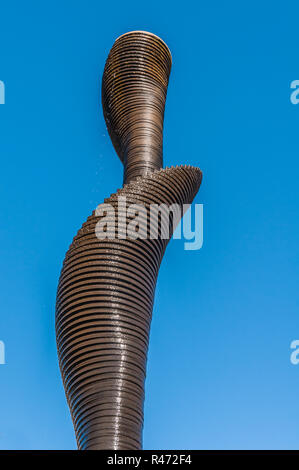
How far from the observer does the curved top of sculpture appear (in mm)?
15992

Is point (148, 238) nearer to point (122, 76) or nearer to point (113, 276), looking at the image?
point (113, 276)

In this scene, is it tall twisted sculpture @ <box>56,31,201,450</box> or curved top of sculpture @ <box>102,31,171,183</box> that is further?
curved top of sculpture @ <box>102,31,171,183</box>

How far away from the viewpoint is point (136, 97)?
17281mm

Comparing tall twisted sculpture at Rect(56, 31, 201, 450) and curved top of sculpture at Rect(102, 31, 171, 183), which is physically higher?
curved top of sculpture at Rect(102, 31, 171, 183)

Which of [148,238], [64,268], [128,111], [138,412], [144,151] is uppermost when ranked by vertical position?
[128,111]

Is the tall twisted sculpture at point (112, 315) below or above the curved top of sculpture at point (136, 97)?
below

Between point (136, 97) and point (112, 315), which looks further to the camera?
point (136, 97)

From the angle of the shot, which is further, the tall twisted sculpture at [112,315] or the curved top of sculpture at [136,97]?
the curved top of sculpture at [136,97]

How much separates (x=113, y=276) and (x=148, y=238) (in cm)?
146

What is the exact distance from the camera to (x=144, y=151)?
623 inches

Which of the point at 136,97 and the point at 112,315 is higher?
the point at 136,97

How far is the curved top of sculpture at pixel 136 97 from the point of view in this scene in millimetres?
15992
